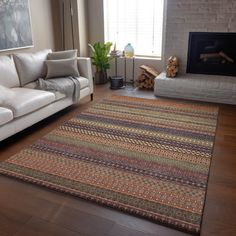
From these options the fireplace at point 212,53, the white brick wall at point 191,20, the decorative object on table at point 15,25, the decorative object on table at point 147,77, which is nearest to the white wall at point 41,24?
the decorative object on table at point 15,25

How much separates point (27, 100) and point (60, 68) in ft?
3.13

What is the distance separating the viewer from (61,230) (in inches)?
66.7

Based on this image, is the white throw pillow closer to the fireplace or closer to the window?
the window

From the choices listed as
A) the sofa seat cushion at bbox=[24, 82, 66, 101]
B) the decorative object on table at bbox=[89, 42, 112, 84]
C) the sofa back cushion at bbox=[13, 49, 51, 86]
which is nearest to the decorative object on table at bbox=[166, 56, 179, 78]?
the decorative object on table at bbox=[89, 42, 112, 84]

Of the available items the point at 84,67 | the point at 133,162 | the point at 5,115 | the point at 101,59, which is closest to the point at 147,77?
the point at 101,59

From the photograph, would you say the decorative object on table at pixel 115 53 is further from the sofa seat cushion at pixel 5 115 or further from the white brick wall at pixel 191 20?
the sofa seat cushion at pixel 5 115

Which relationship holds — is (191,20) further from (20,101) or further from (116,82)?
(20,101)

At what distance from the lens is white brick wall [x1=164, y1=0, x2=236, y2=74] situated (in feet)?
13.1

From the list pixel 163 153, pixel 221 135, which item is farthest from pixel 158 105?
pixel 163 153

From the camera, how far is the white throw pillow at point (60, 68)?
364 cm

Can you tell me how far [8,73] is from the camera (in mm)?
3281

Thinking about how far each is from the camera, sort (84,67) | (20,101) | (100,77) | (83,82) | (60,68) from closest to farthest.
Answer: (20,101)
(60,68)
(83,82)
(84,67)
(100,77)

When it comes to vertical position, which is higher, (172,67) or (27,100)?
(172,67)

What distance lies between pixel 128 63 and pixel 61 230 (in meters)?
3.93
